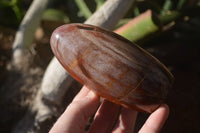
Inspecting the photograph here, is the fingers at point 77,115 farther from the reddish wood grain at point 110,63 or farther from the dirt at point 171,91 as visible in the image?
the dirt at point 171,91

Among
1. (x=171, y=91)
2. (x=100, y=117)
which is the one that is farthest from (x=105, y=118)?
(x=171, y=91)

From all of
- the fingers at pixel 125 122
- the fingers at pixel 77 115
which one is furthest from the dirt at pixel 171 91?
the fingers at pixel 77 115

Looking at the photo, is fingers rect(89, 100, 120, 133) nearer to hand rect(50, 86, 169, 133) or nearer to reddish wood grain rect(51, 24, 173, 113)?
hand rect(50, 86, 169, 133)

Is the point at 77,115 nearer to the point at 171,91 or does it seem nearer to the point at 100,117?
the point at 100,117

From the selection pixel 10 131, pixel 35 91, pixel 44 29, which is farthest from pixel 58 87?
pixel 44 29

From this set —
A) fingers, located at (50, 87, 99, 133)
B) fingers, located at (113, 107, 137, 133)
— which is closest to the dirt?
fingers, located at (113, 107, 137, 133)

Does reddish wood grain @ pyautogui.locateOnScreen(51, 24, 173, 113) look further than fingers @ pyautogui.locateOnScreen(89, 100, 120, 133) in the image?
No
